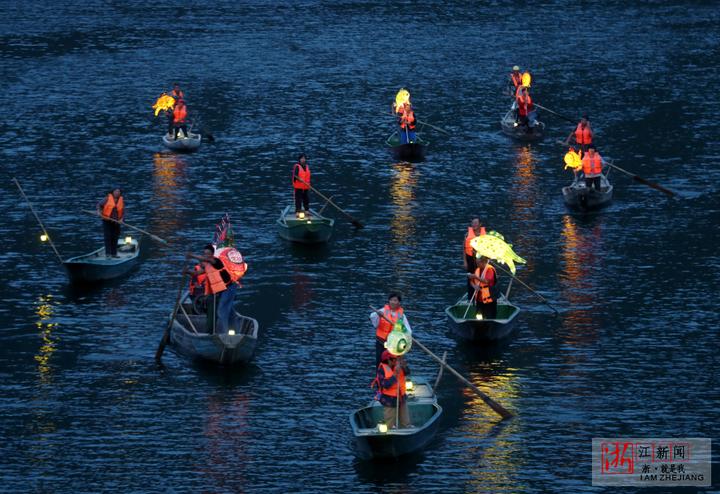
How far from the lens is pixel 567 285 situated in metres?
53.6

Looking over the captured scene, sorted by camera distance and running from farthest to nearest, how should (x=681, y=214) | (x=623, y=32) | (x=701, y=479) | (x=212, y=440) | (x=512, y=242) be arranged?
1. (x=623, y=32)
2. (x=681, y=214)
3. (x=512, y=242)
4. (x=212, y=440)
5. (x=701, y=479)

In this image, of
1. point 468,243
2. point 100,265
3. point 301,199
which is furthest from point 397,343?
point 301,199

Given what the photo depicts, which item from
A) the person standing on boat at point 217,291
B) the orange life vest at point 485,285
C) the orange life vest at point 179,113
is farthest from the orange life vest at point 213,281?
the orange life vest at point 179,113

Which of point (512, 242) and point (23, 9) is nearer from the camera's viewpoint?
point (512, 242)

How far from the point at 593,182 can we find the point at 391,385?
29905mm

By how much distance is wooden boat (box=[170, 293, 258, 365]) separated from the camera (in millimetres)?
44500

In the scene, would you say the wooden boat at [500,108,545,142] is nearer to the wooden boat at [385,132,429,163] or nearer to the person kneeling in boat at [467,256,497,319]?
the wooden boat at [385,132,429,163]

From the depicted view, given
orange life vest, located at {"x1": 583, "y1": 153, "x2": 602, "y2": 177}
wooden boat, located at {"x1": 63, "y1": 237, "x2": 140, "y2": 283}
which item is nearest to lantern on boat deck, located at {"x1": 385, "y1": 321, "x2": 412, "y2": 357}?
wooden boat, located at {"x1": 63, "y1": 237, "x2": 140, "y2": 283}

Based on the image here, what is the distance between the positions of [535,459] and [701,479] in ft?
14.4

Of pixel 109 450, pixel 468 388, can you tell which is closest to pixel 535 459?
pixel 468 388

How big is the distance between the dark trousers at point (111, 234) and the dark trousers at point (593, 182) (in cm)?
2200

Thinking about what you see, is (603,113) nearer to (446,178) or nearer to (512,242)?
(446,178)

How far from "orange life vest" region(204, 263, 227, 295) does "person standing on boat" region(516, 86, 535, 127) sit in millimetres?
37207

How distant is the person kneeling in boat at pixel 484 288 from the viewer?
45.8 meters
